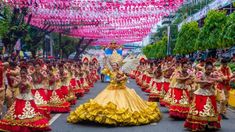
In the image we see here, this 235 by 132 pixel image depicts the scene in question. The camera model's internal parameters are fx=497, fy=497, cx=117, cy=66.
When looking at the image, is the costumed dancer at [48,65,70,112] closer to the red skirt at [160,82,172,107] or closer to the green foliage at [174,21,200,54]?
the red skirt at [160,82,172,107]

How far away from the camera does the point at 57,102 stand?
16.9 m

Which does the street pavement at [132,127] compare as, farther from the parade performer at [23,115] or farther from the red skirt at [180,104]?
the parade performer at [23,115]

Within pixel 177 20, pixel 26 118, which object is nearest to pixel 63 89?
pixel 26 118

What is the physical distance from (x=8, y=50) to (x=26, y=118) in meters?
20.1

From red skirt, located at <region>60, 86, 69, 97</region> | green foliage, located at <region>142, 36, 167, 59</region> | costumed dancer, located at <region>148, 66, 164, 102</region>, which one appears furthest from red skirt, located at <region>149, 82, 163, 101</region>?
green foliage, located at <region>142, 36, 167, 59</region>

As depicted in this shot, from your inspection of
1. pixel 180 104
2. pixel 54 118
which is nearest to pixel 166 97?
pixel 180 104

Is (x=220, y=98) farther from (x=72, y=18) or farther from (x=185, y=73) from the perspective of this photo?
(x=72, y=18)

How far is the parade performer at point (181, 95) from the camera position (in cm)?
1492

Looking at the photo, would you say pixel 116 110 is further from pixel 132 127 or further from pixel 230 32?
pixel 230 32

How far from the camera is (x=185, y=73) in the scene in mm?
15195

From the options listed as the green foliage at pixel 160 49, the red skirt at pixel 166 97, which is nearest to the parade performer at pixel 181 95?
the red skirt at pixel 166 97

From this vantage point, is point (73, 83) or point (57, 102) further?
point (73, 83)

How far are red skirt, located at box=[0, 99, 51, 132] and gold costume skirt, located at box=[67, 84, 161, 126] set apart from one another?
7.45 feet

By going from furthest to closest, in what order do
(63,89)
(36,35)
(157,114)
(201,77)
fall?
(36,35), (63,89), (157,114), (201,77)
